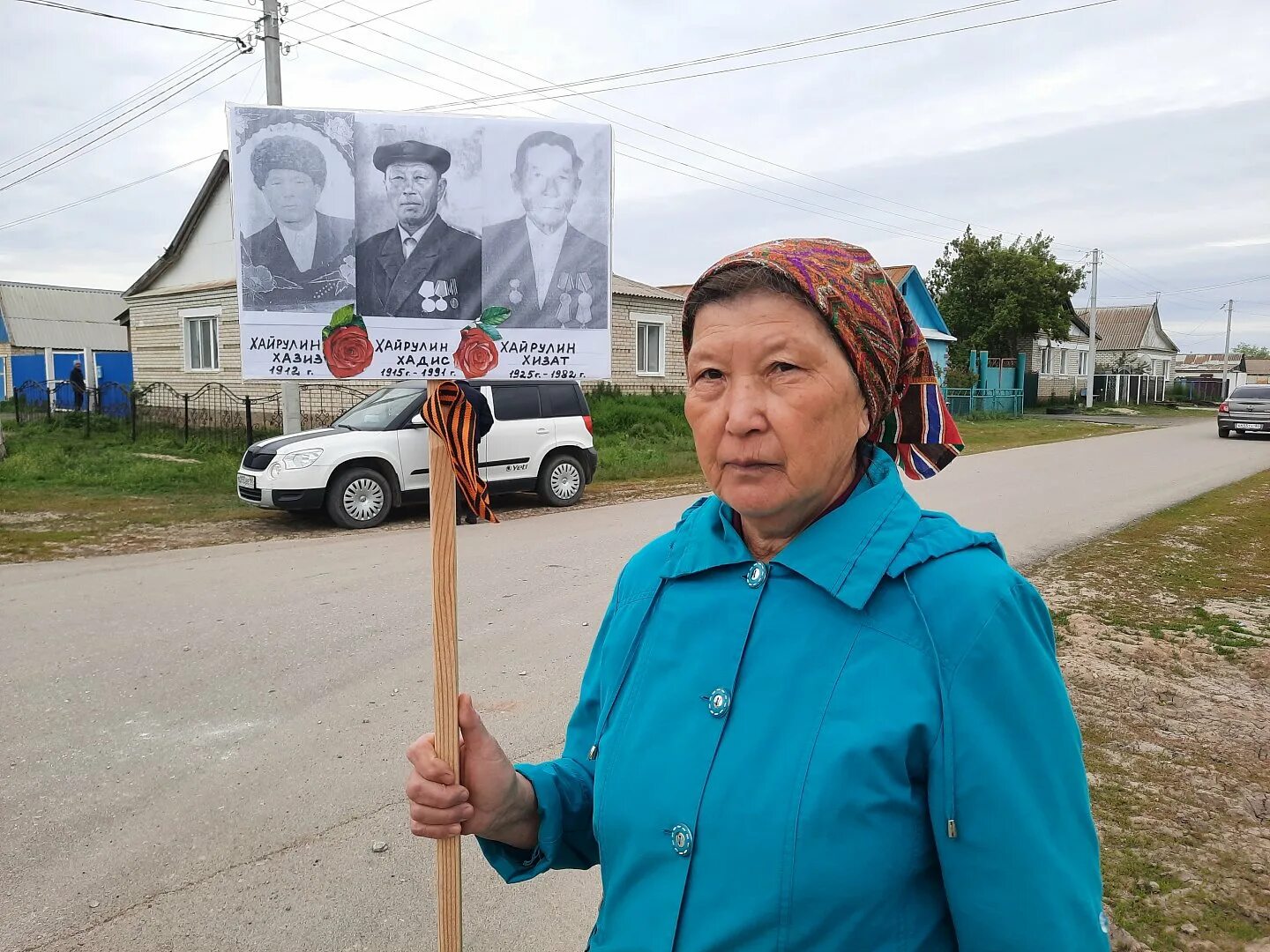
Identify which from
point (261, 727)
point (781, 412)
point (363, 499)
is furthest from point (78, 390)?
point (781, 412)

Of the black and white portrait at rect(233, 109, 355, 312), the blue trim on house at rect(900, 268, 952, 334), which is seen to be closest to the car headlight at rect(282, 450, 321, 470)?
the black and white portrait at rect(233, 109, 355, 312)

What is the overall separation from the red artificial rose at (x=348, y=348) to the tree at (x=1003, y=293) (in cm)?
4474

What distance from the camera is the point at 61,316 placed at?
4100 centimetres

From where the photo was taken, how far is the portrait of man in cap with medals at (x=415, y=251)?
2.10 m

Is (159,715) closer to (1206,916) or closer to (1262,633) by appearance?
(1206,916)

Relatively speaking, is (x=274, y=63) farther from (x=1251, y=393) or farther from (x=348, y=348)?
(x=1251, y=393)

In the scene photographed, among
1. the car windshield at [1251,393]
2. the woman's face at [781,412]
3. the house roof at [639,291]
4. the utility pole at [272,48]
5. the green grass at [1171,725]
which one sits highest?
the utility pole at [272,48]

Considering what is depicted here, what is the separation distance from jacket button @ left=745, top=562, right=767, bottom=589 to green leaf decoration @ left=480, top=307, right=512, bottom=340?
102 cm

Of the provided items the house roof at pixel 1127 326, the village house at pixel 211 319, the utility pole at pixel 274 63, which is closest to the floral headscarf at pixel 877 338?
the utility pole at pixel 274 63

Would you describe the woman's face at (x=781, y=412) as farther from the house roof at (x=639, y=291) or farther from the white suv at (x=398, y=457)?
the house roof at (x=639, y=291)

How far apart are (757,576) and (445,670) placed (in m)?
0.66

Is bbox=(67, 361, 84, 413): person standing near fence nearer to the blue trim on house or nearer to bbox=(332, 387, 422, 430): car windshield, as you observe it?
bbox=(332, 387, 422, 430): car windshield

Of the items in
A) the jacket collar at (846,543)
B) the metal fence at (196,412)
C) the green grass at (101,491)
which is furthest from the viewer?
the metal fence at (196,412)

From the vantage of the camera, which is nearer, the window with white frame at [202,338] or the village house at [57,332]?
the window with white frame at [202,338]
